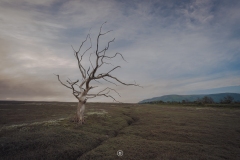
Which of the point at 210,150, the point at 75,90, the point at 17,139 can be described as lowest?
the point at 210,150

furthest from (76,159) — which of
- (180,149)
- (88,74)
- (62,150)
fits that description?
(88,74)

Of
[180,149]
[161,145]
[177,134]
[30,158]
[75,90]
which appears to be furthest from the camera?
[75,90]

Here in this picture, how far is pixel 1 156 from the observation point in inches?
380

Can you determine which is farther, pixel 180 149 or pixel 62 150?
pixel 180 149

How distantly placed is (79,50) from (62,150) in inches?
645

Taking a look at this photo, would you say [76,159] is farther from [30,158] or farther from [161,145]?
[161,145]

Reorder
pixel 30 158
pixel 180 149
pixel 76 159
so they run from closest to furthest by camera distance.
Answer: pixel 30 158 < pixel 76 159 < pixel 180 149

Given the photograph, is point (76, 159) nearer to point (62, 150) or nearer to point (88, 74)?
point (62, 150)

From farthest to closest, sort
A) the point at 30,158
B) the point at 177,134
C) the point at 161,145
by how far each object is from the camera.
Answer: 1. the point at 177,134
2. the point at 161,145
3. the point at 30,158

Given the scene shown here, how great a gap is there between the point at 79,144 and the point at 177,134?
457 inches

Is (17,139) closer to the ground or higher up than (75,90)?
closer to the ground

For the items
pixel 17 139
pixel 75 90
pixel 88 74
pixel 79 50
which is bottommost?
pixel 17 139

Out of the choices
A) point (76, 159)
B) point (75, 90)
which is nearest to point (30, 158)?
point (76, 159)

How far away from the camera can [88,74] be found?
74.1 feet
